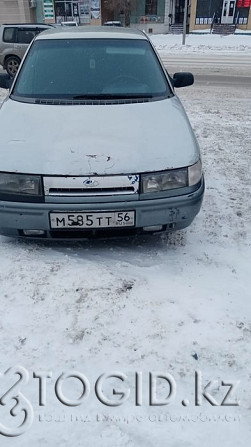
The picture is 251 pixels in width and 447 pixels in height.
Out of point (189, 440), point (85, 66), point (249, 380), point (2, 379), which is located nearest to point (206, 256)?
point (249, 380)

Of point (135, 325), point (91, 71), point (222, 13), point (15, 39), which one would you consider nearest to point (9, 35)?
point (15, 39)

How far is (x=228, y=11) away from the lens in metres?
32.2

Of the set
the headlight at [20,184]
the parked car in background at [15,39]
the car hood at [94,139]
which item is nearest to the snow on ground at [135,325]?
the headlight at [20,184]

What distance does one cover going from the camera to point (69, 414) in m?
1.93

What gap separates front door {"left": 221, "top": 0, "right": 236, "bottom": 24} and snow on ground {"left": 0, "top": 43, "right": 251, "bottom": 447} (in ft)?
112

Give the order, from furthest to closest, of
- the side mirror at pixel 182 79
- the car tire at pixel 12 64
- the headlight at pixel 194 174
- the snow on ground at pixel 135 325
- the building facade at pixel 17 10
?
the building facade at pixel 17 10 < the car tire at pixel 12 64 < the side mirror at pixel 182 79 < the headlight at pixel 194 174 < the snow on ground at pixel 135 325

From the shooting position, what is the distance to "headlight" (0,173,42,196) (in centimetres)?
280

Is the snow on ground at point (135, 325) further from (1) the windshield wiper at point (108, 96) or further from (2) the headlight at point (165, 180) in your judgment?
(1) the windshield wiper at point (108, 96)

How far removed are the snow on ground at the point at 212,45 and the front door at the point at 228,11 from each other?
3406 mm

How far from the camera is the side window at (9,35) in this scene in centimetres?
1292

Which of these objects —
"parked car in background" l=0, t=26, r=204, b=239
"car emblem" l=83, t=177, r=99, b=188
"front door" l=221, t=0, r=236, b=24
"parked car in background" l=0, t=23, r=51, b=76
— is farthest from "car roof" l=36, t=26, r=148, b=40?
"front door" l=221, t=0, r=236, b=24

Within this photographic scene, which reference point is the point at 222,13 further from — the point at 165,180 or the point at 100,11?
the point at 165,180

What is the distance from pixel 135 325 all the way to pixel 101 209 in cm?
87

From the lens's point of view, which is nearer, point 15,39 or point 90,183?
point 90,183
